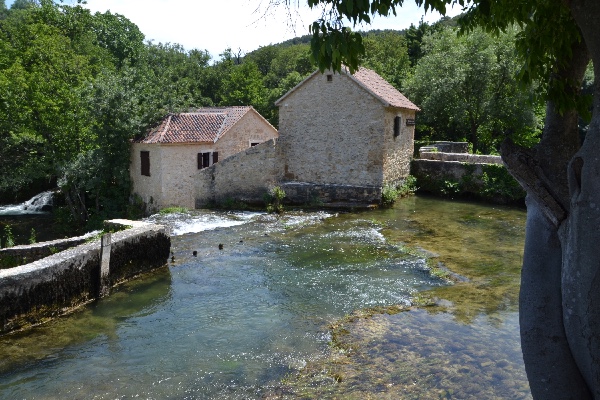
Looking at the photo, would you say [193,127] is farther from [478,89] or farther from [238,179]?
[478,89]

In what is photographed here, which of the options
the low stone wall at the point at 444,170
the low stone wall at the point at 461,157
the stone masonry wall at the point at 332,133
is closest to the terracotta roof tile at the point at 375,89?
the stone masonry wall at the point at 332,133

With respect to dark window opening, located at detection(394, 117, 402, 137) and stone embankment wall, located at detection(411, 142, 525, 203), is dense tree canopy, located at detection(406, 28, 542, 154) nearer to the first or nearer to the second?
stone embankment wall, located at detection(411, 142, 525, 203)

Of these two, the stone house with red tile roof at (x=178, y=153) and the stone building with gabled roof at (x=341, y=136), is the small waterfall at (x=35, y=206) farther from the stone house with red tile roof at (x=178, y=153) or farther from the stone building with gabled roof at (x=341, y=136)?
the stone building with gabled roof at (x=341, y=136)

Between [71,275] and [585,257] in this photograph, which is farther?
[71,275]

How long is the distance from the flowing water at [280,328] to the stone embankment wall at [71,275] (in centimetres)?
28

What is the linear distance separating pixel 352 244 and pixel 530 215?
437 inches

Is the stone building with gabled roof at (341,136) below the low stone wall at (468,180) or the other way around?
the other way around

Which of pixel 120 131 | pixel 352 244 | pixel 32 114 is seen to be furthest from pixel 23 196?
pixel 352 244

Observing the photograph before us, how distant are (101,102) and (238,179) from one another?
6.75m

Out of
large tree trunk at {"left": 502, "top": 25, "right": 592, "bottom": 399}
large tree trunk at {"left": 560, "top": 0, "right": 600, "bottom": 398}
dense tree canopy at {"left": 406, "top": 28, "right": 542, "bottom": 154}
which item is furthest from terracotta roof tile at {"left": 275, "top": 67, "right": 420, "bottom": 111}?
large tree trunk at {"left": 560, "top": 0, "right": 600, "bottom": 398}

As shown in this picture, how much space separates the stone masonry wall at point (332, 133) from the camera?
69.1ft

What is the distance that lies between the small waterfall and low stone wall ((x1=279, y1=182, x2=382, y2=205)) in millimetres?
13247

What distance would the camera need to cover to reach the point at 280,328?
9.00m

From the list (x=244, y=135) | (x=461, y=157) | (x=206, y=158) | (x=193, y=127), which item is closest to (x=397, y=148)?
Answer: (x=461, y=157)
